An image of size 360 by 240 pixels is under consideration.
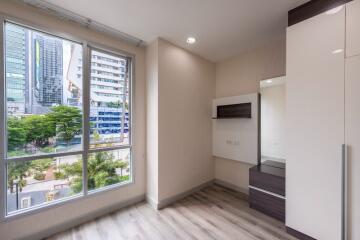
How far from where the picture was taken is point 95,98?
2.58m

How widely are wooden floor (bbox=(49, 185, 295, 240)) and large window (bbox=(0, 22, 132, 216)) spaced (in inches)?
20.0

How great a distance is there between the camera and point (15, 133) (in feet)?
6.41

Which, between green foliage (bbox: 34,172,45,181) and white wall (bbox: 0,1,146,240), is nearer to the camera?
white wall (bbox: 0,1,146,240)

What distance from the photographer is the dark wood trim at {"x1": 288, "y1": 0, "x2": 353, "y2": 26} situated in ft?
5.75

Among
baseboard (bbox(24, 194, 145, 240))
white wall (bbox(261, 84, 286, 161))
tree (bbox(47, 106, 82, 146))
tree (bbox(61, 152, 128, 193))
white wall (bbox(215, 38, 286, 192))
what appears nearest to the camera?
baseboard (bbox(24, 194, 145, 240))

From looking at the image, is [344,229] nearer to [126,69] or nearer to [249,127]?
[249,127]

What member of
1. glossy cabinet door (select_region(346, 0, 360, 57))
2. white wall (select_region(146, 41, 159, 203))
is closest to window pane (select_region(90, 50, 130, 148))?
white wall (select_region(146, 41, 159, 203))

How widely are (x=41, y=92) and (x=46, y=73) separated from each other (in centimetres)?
26

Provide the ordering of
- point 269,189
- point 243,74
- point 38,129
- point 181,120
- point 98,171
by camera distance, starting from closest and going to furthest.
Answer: point 38,129 → point 269,189 → point 98,171 → point 181,120 → point 243,74

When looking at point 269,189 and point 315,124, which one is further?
point 269,189

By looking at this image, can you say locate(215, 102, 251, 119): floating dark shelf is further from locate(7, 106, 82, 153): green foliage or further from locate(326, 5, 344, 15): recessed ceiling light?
locate(7, 106, 82, 153): green foliage

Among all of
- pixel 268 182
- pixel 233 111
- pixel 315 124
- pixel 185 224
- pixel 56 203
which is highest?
pixel 233 111

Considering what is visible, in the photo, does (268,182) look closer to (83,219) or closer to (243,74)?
(243,74)

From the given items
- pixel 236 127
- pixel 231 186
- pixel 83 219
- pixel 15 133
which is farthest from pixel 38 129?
pixel 231 186
